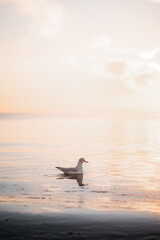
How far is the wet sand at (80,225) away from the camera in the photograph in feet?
40.5

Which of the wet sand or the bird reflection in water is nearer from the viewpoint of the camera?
the wet sand

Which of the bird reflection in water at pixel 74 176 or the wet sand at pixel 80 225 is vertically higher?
the bird reflection in water at pixel 74 176

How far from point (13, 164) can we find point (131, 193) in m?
16.1

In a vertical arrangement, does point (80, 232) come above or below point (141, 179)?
below

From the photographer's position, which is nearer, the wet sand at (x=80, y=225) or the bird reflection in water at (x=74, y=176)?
the wet sand at (x=80, y=225)

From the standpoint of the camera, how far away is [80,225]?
44.2ft

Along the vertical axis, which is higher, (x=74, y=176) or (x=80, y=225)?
(x=74, y=176)

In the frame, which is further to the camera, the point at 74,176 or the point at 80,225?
the point at 74,176

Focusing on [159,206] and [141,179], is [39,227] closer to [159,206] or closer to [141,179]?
[159,206]

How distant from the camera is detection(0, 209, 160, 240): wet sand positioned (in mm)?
12336

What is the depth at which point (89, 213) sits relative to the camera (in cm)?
1538

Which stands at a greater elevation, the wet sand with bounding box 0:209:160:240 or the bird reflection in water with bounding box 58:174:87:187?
the bird reflection in water with bounding box 58:174:87:187

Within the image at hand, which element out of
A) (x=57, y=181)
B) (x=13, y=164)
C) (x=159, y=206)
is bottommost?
(x=159, y=206)

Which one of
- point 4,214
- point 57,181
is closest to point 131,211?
point 4,214
